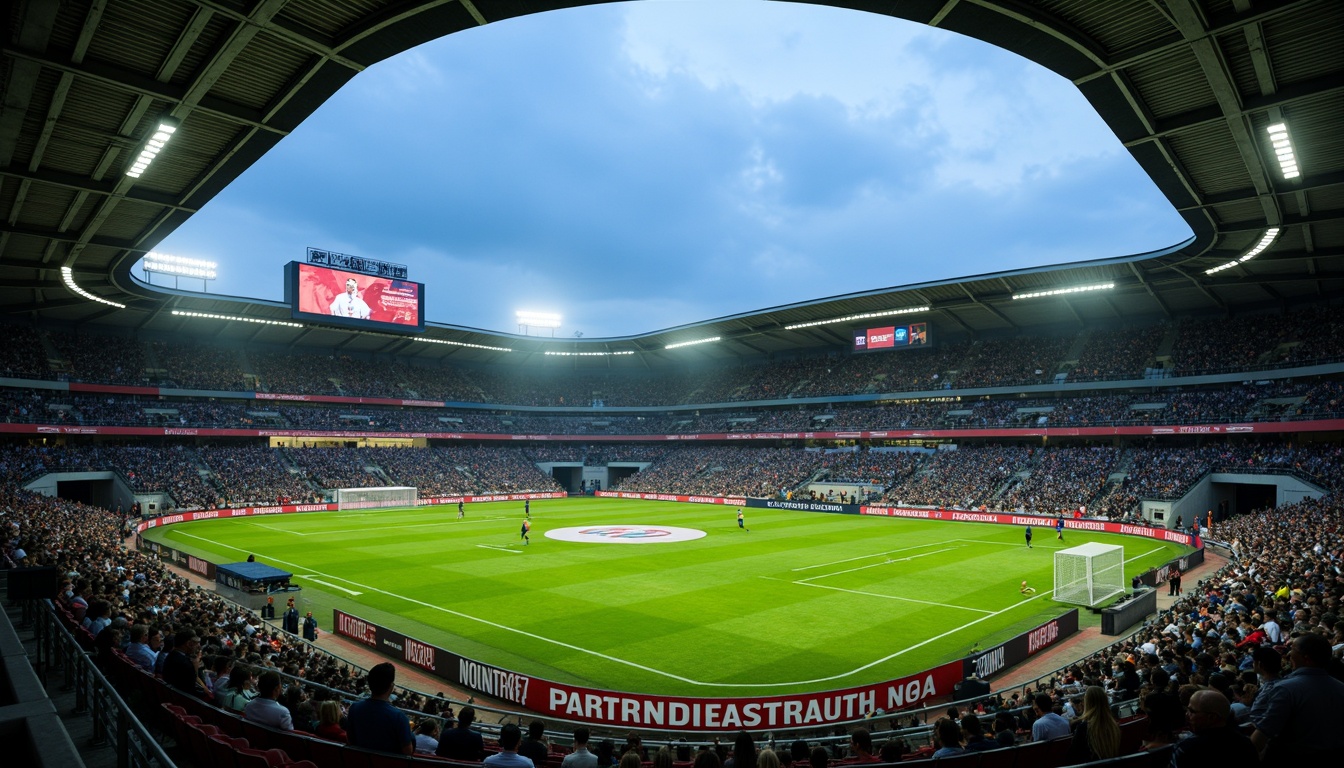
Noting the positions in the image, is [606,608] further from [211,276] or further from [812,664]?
[211,276]

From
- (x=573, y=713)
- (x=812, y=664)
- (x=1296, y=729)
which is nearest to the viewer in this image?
(x=1296, y=729)

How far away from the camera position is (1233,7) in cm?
1480

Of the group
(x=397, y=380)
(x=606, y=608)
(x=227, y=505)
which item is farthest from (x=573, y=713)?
(x=397, y=380)

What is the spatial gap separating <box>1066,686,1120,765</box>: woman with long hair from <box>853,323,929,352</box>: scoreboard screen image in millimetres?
58189

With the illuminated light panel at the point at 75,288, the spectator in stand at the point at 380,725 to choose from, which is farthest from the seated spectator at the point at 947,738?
the illuminated light panel at the point at 75,288

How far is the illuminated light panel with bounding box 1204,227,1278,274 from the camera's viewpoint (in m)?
30.7

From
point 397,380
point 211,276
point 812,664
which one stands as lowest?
point 812,664

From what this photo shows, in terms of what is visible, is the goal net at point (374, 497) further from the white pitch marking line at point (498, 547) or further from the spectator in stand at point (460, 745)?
the spectator in stand at point (460, 745)

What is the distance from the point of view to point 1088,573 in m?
25.6

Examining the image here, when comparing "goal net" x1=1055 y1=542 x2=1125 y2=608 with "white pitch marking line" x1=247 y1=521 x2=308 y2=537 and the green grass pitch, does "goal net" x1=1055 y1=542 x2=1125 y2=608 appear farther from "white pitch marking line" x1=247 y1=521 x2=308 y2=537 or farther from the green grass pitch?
"white pitch marking line" x1=247 y1=521 x2=308 y2=537

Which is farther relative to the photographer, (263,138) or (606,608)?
(606,608)

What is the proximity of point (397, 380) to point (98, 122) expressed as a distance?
62.2 m

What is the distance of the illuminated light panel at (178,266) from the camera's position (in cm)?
5766

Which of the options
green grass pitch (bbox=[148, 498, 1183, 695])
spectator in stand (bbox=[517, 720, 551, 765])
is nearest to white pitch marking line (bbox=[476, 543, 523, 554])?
green grass pitch (bbox=[148, 498, 1183, 695])
